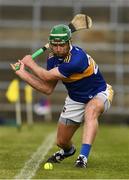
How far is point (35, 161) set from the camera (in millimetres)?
10938

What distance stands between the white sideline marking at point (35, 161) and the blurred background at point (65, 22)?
10.6 m

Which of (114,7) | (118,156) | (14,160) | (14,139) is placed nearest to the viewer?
(14,160)

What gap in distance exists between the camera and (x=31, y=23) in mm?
26375

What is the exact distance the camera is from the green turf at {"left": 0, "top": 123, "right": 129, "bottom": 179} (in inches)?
366

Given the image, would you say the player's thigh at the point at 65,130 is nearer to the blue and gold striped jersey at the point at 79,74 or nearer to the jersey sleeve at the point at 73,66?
the blue and gold striped jersey at the point at 79,74

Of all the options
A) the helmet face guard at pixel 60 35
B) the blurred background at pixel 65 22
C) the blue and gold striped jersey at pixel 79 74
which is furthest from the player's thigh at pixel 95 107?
the blurred background at pixel 65 22

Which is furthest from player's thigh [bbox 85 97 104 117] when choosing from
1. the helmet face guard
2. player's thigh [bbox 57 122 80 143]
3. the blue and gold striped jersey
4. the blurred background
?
the blurred background

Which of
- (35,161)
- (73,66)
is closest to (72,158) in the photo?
(35,161)

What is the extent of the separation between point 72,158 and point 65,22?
15231 mm

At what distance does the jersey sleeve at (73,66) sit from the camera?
32.8ft

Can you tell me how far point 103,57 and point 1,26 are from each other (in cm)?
363

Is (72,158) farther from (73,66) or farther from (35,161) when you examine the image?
(73,66)

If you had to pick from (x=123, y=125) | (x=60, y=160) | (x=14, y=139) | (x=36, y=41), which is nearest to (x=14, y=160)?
(x=60, y=160)

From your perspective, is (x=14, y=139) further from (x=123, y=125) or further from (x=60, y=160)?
(x=123, y=125)
